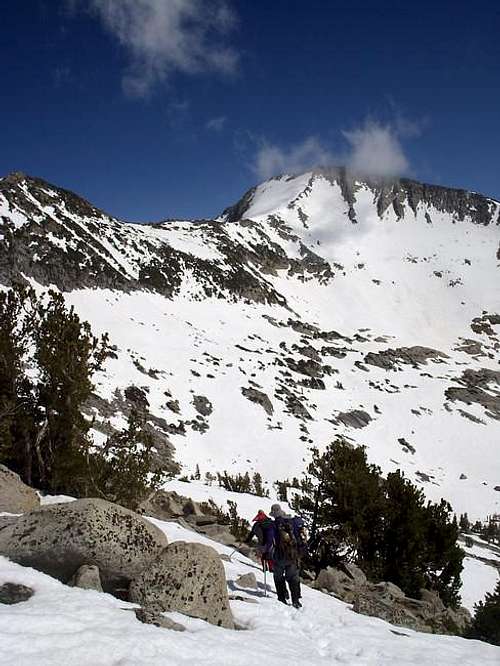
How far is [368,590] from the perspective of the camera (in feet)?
42.4

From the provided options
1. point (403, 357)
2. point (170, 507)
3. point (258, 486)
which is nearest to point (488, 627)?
point (170, 507)

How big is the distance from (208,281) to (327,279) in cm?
4728

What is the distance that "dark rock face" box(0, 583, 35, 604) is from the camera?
5899 mm

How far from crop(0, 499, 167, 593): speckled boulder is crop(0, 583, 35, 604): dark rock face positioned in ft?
2.08

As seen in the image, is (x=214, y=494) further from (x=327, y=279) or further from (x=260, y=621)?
(x=327, y=279)

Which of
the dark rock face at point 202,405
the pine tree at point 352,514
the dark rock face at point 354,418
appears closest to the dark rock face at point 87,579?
the pine tree at point 352,514

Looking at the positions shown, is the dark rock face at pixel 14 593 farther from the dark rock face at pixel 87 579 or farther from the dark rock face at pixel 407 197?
the dark rock face at pixel 407 197

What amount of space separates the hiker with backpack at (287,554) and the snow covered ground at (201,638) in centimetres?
29

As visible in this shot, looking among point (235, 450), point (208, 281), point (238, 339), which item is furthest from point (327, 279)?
Answer: point (235, 450)

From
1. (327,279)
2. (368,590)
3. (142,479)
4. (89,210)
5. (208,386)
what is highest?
(327,279)

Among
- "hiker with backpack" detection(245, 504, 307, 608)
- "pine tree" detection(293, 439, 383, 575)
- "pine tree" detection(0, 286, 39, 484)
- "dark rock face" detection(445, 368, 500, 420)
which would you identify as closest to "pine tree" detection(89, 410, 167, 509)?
"pine tree" detection(0, 286, 39, 484)

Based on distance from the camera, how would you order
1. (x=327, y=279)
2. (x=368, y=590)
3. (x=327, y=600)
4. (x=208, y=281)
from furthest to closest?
(x=327, y=279) < (x=208, y=281) < (x=368, y=590) < (x=327, y=600)

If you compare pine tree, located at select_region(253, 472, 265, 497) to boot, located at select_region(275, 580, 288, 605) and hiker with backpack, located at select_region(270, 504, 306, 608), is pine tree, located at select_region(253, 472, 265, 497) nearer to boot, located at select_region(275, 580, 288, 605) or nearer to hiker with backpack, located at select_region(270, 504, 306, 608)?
boot, located at select_region(275, 580, 288, 605)

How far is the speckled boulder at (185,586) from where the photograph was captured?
21.7ft
